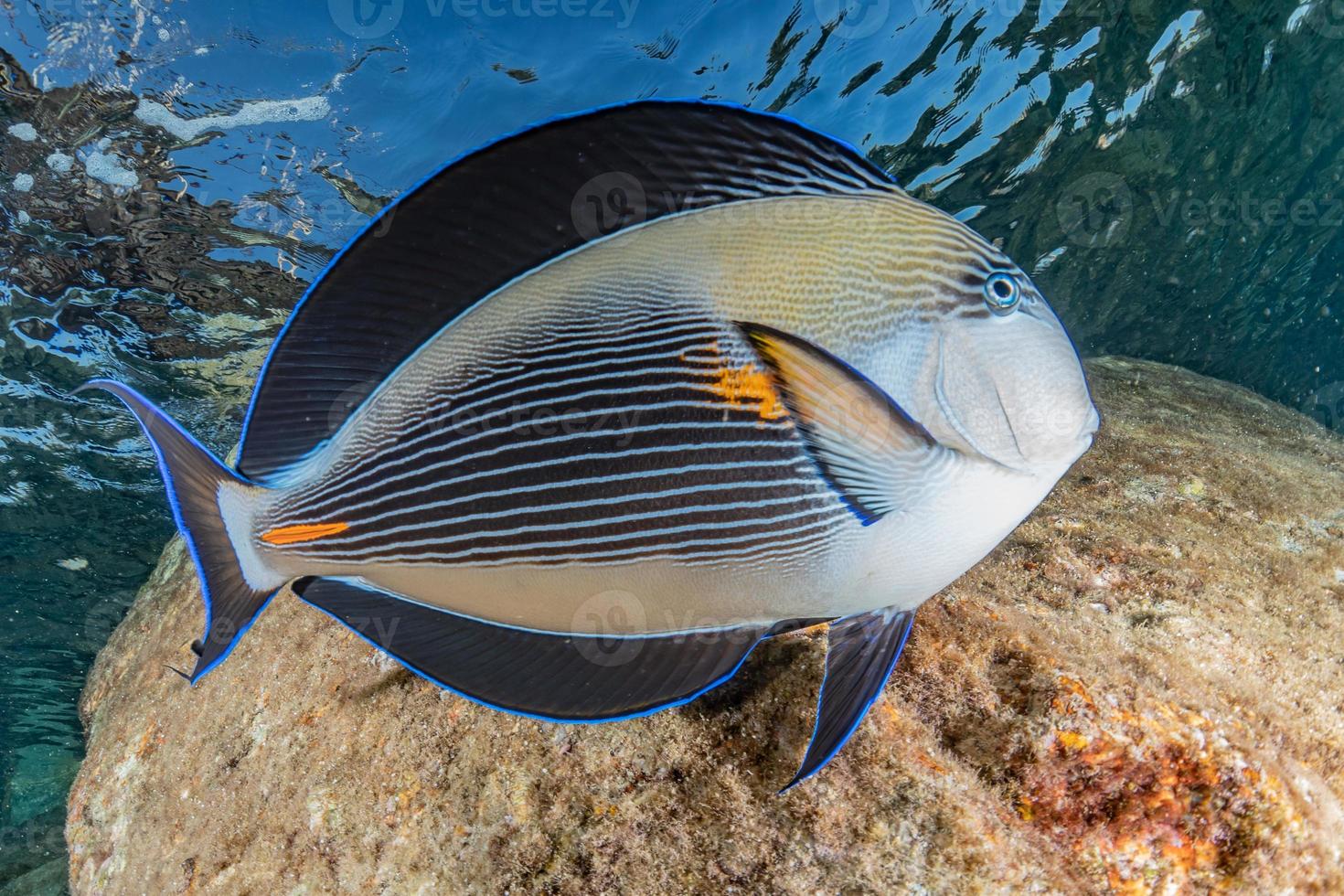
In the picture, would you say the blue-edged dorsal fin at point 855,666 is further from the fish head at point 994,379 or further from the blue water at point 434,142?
the blue water at point 434,142

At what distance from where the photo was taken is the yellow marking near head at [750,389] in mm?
1105

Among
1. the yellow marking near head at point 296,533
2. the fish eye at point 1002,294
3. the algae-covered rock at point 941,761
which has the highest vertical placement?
the fish eye at point 1002,294

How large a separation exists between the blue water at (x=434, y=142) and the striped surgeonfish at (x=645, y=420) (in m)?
4.57

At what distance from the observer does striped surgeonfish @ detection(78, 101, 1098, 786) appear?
3.63 ft

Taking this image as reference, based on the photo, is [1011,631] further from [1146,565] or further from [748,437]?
[748,437]

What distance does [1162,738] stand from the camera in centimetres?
156

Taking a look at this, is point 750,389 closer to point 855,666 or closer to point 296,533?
point 855,666

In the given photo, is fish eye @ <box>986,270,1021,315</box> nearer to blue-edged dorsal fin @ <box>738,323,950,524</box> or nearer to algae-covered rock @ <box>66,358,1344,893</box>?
blue-edged dorsal fin @ <box>738,323,950,524</box>

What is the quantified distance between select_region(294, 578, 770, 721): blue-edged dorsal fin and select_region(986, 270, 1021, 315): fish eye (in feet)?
2.39

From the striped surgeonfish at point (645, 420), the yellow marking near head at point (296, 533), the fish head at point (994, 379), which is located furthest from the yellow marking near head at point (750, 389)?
the yellow marking near head at point (296, 533)

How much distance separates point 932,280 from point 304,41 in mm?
5755

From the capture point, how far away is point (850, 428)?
41.9 inches

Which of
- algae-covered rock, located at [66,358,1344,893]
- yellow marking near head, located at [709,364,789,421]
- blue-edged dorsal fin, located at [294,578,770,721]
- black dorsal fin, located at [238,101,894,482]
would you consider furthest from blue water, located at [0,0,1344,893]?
blue-edged dorsal fin, located at [294,578,770,721]

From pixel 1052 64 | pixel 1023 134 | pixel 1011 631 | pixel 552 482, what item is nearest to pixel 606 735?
pixel 552 482
